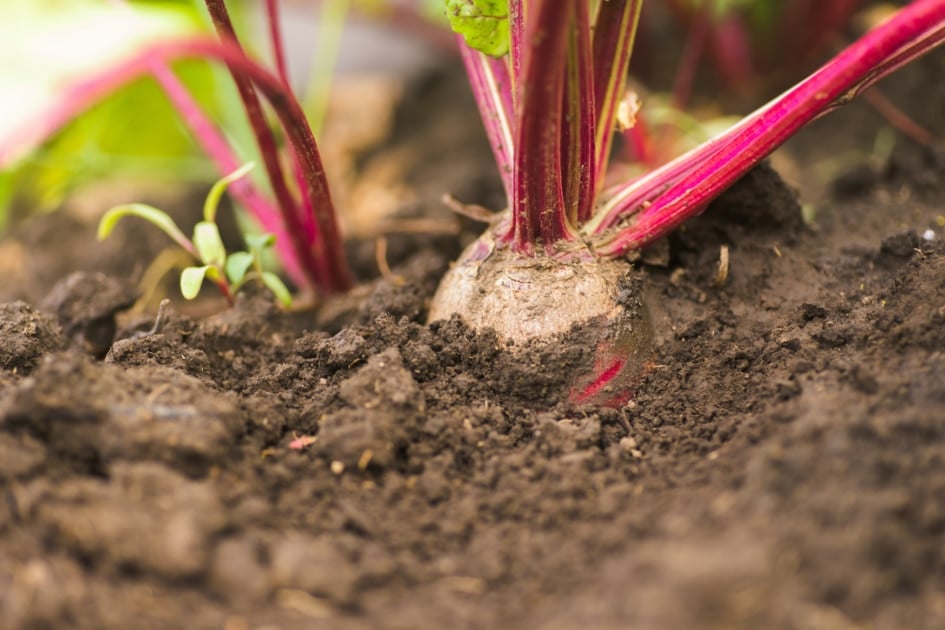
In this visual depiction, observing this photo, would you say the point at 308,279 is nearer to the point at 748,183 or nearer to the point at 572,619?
the point at 748,183

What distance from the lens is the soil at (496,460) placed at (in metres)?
0.73

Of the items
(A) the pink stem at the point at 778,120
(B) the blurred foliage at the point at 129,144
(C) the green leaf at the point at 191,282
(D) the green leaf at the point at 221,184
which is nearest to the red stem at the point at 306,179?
(D) the green leaf at the point at 221,184

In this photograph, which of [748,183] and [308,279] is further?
[308,279]

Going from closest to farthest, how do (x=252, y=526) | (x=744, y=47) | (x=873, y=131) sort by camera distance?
(x=252, y=526) < (x=873, y=131) < (x=744, y=47)

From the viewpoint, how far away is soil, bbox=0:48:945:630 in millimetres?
734

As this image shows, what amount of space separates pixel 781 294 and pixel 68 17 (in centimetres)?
98

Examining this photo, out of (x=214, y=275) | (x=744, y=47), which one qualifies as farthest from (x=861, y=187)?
(x=214, y=275)

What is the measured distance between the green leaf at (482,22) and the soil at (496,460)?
1.27ft

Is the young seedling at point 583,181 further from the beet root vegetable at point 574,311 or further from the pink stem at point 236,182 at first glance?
the pink stem at point 236,182

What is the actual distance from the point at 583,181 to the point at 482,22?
0.26 metres

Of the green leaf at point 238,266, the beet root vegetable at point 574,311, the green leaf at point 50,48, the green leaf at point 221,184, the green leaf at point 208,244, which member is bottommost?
the beet root vegetable at point 574,311

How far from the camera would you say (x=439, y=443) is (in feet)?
3.23

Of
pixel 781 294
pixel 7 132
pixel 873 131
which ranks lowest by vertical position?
pixel 873 131

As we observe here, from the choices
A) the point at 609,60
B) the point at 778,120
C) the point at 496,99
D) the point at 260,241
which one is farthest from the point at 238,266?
the point at 778,120
